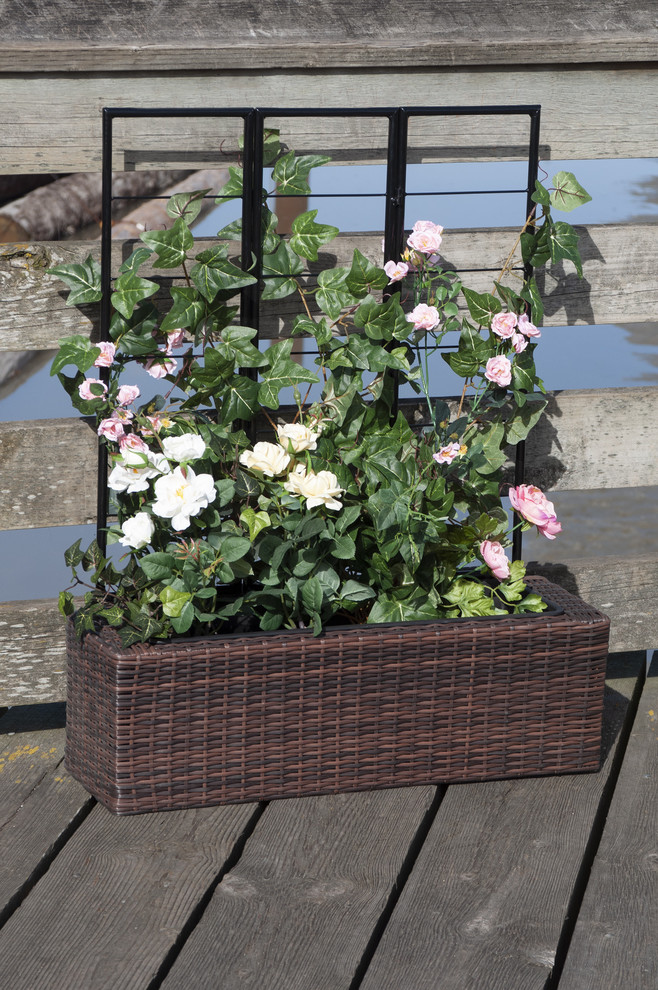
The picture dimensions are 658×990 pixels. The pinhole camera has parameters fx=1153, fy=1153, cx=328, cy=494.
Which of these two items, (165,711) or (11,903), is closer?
(11,903)

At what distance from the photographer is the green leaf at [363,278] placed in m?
1.74

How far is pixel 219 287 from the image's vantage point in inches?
66.8

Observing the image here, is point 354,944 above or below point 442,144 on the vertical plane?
below

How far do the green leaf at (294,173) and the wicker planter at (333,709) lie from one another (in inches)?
26.3

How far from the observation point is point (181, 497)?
1632mm

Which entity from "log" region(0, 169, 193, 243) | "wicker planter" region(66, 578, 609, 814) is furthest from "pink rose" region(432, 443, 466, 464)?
"log" region(0, 169, 193, 243)

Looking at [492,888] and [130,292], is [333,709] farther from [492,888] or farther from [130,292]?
[130,292]

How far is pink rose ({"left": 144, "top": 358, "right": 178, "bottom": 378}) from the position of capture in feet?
5.78

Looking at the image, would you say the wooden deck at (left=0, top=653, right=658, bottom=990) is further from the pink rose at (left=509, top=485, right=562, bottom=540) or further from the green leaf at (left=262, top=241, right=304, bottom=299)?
the green leaf at (left=262, top=241, right=304, bottom=299)

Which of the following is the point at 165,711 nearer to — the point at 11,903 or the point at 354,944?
the point at 11,903

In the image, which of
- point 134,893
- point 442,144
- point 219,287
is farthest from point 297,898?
point 442,144

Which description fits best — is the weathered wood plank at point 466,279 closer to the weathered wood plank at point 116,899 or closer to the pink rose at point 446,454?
the pink rose at point 446,454

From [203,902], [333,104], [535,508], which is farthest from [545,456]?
[203,902]

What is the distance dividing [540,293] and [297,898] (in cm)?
107
